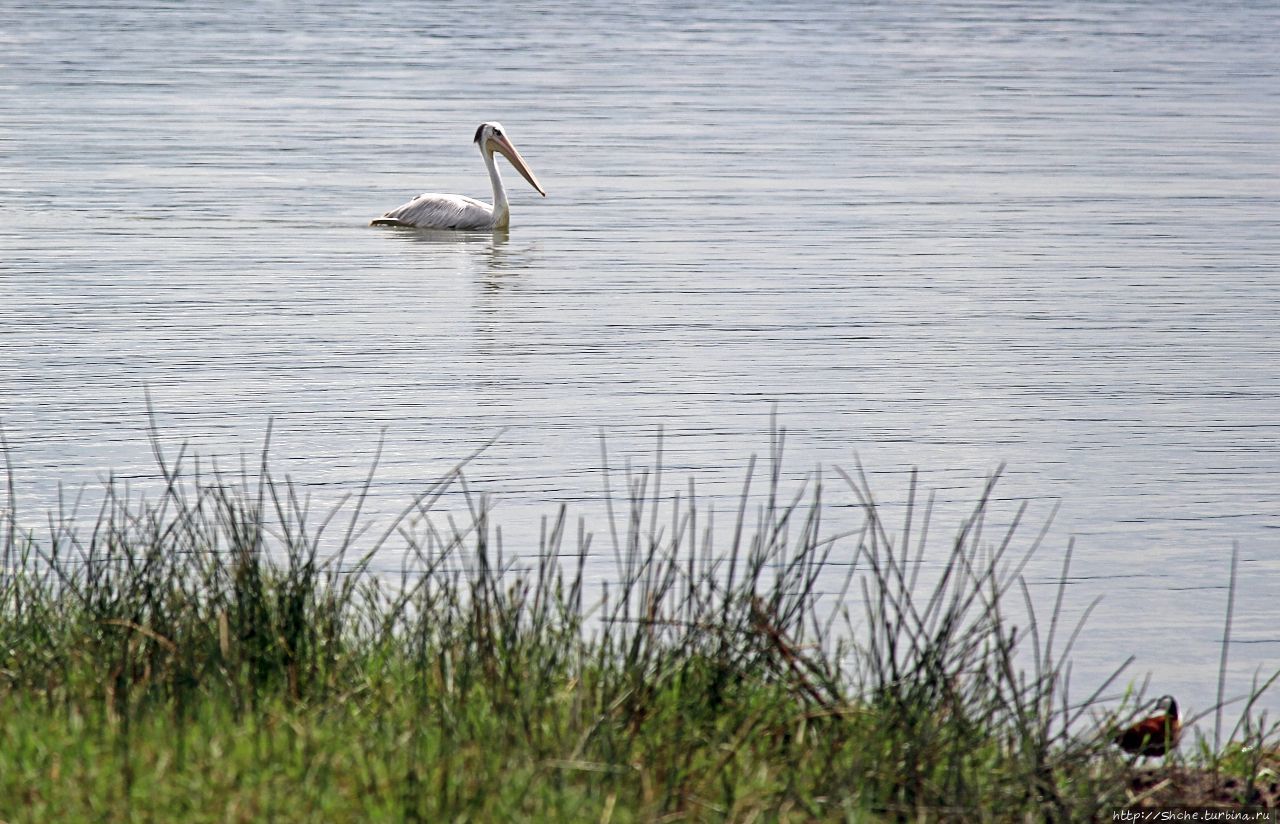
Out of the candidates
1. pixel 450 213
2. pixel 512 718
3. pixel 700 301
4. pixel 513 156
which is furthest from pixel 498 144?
pixel 512 718

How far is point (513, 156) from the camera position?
20.7 meters

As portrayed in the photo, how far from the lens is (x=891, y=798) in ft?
17.1

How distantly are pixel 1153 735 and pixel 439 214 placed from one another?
44.7ft

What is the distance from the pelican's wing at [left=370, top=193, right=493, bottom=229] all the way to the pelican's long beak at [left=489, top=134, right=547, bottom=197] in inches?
51.8

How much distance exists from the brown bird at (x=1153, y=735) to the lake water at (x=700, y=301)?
0.79 m

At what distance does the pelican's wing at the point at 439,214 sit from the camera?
18844 millimetres

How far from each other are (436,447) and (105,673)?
4412 millimetres

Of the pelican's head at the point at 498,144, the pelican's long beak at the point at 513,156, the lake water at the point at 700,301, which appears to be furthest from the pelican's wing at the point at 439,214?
the pelican's head at the point at 498,144

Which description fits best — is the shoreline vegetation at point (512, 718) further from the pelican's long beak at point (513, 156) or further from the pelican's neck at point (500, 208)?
the pelican's long beak at point (513, 156)

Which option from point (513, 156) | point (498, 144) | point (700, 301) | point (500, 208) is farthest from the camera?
point (498, 144)

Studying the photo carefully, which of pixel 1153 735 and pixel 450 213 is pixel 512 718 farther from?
pixel 450 213

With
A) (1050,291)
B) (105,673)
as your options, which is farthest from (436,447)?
(1050,291)

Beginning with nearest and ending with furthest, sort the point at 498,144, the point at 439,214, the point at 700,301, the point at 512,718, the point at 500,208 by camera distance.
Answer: the point at 512,718 → the point at 700,301 → the point at 439,214 → the point at 500,208 → the point at 498,144

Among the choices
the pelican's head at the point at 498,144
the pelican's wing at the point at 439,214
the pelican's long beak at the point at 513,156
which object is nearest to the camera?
the pelican's wing at the point at 439,214
